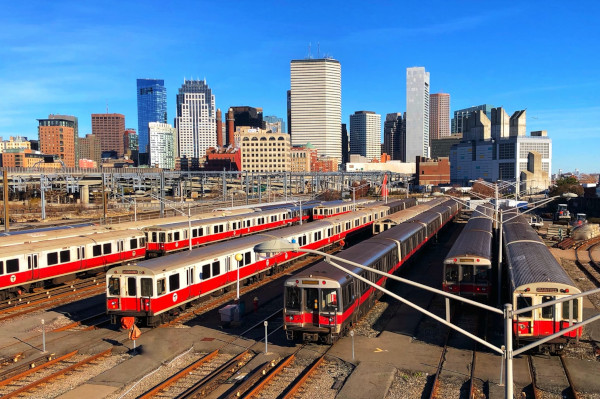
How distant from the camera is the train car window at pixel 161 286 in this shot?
67.8 feet

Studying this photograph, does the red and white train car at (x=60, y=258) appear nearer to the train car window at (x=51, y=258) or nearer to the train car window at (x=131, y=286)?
the train car window at (x=51, y=258)

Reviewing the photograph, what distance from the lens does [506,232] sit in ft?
106

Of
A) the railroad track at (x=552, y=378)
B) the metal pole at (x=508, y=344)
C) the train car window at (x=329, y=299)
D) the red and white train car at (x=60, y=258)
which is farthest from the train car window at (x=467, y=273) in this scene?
the red and white train car at (x=60, y=258)

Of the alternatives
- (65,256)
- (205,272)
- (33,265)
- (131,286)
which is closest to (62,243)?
(65,256)

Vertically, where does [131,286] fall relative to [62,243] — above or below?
below

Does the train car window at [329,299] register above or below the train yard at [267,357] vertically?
above

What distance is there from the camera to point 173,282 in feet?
71.4

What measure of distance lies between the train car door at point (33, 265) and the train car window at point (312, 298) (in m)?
16.1

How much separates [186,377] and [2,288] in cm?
1407

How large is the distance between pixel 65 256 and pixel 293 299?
16164mm

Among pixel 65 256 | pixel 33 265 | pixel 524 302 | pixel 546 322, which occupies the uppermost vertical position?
pixel 524 302

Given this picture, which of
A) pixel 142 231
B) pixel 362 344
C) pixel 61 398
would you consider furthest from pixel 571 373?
pixel 142 231

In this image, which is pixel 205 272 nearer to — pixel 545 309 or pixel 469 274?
pixel 469 274

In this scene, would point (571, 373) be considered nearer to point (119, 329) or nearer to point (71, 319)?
point (119, 329)
